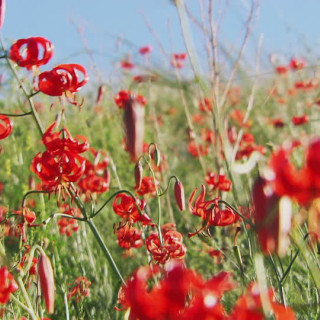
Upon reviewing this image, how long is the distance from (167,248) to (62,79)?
62cm

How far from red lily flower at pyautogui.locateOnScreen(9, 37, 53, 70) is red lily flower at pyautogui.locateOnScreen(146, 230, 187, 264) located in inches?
26.2

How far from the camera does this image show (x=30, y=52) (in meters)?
1.74

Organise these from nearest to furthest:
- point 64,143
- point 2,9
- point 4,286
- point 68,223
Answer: point 4,286
point 2,9
point 64,143
point 68,223

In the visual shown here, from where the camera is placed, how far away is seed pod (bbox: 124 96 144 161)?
3.90 feet

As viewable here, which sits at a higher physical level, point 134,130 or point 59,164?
point 134,130

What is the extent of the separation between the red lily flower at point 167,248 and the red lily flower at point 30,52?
665 millimetres

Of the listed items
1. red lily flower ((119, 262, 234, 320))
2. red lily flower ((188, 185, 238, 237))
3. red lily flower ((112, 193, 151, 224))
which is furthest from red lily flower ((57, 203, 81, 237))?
red lily flower ((119, 262, 234, 320))

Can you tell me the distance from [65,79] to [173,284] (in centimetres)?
112

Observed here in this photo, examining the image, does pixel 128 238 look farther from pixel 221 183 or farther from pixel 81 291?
pixel 221 183

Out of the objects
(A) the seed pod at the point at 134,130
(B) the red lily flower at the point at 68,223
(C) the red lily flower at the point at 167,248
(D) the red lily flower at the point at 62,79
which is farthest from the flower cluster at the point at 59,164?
(B) the red lily flower at the point at 68,223

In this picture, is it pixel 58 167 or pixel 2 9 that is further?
pixel 58 167

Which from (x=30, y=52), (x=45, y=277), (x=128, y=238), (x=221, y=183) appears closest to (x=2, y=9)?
(x=30, y=52)

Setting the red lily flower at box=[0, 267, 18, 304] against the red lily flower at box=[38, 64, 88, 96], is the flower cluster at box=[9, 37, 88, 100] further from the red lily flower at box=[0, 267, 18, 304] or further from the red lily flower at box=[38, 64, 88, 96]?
the red lily flower at box=[0, 267, 18, 304]

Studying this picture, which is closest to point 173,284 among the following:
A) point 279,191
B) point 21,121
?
point 279,191
